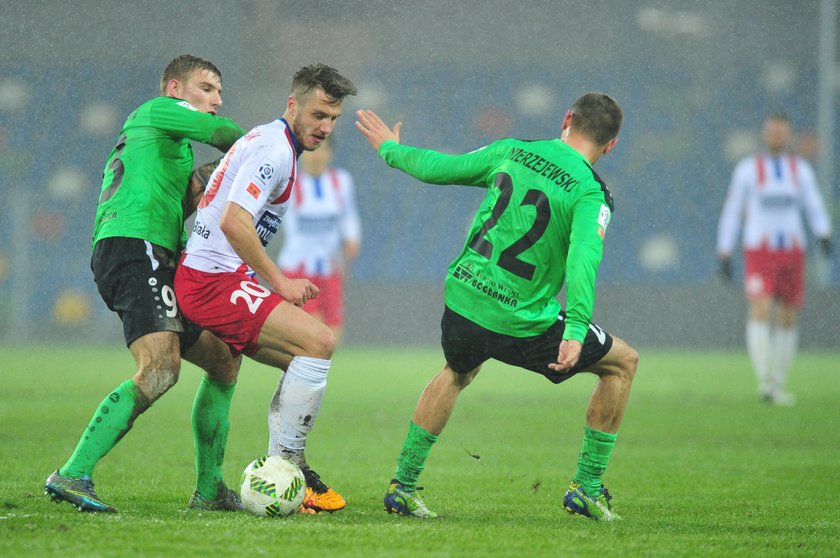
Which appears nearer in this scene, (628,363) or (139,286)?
(139,286)

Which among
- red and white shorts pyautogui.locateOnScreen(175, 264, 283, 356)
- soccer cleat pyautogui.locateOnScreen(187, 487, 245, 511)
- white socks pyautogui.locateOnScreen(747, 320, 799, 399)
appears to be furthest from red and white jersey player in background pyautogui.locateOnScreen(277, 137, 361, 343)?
red and white shorts pyautogui.locateOnScreen(175, 264, 283, 356)

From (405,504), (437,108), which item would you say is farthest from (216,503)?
(437,108)

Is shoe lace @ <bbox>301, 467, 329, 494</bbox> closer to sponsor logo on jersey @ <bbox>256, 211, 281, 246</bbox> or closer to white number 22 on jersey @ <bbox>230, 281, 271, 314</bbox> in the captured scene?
white number 22 on jersey @ <bbox>230, 281, 271, 314</bbox>

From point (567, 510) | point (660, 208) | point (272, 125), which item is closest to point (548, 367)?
point (567, 510)

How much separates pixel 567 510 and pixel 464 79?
2191cm

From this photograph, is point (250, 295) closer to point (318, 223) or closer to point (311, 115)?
point (311, 115)

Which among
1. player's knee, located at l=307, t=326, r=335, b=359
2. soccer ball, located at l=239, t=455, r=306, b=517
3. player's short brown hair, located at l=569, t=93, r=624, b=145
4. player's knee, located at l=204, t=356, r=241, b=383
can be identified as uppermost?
player's short brown hair, located at l=569, t=93, r=624, b=145

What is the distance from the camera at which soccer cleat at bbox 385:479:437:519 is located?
5.28 metres

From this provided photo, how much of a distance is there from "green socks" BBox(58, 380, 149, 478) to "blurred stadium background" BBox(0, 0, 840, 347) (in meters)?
15.3

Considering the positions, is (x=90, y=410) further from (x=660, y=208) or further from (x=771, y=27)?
(x=771, y=27)

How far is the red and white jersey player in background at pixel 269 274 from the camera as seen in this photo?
199 inches

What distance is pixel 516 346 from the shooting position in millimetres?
5336

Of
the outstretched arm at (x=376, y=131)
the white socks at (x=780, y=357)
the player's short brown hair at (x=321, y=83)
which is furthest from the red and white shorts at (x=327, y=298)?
the player's short brown hair at (x=321, y=83)

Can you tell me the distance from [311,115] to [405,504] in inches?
69.6
